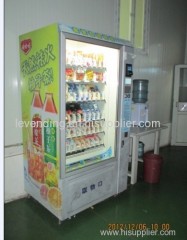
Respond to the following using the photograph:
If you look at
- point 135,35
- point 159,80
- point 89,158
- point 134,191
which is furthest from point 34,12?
point 159,80

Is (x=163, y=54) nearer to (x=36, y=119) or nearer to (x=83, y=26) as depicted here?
(x=83, y=26)

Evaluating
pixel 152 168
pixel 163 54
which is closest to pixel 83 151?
pixel 152 168

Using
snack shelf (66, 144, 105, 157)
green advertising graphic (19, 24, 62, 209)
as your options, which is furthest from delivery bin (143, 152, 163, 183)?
green advertising graphic (19, 24, 62, 209)

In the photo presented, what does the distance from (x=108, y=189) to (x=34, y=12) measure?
261cm

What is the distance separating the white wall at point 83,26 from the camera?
9.36 feet

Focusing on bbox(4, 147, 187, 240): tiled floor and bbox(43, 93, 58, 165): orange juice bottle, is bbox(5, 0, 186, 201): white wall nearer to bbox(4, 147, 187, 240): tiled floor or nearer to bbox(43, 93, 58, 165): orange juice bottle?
bbox(4, 147, 187, 240): tiled floor

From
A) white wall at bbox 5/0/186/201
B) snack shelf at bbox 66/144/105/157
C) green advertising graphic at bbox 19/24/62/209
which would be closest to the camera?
green advertising graphic at bbox 19/24/62/209

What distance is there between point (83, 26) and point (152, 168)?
102 inches

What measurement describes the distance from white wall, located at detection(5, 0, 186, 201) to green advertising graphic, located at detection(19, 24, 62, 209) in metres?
0.14

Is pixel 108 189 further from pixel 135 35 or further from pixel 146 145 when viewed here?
pixel 135 35

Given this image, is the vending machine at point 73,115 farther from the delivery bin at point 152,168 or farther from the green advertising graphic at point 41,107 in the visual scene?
the delivery bin at point 152,168

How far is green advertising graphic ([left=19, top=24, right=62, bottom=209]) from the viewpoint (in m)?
2.38

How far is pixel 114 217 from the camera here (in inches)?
110

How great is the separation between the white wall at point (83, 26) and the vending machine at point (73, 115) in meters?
0.14
